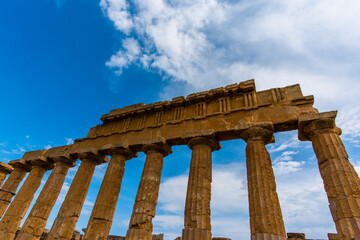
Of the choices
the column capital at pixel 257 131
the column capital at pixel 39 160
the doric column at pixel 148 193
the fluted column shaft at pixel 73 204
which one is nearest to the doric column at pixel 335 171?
the column capital at pixel 257 131

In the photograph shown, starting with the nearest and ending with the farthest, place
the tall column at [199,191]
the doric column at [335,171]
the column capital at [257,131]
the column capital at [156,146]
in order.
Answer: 1. the doric column at [335,171]
2. the tall column at [199,191]
3. the column capital at [257,131]
4. the column capital at [156,146]

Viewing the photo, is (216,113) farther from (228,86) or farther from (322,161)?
(322,161)

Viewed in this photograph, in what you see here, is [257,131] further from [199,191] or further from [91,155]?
[91,155]

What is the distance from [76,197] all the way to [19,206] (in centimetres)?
485

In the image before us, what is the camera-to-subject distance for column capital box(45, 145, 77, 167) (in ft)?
45.9

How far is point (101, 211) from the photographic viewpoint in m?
10.1

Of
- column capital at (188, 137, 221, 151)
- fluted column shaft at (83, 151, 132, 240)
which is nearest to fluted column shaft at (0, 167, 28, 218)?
fluted column shaft at (83, 151, 132, 240)

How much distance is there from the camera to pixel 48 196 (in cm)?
1247

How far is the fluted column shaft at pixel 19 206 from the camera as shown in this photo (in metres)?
12.6

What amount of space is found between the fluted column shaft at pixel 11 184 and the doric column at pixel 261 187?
1644 centimetres

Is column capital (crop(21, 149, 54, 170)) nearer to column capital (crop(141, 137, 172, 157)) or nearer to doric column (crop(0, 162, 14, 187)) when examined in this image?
doric column (crop(0, 162, 14, 187))

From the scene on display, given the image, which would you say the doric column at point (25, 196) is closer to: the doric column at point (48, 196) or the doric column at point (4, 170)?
the doric column at point (48, 196)

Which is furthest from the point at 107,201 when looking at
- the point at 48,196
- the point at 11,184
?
the point at 11,184

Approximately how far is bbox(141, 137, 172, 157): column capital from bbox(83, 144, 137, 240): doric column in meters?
1.28
